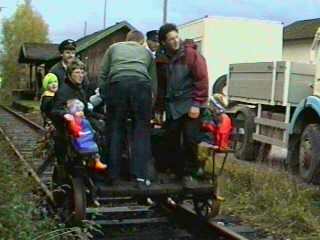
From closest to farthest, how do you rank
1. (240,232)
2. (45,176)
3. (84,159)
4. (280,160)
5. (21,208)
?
(21,208) < (84,159) < (240,232) < (45,176) < (280,160)

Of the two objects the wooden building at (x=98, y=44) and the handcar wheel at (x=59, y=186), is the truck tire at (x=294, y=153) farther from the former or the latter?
the wooden building at (x=98, y=44)

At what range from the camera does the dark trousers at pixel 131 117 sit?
20.4 ft

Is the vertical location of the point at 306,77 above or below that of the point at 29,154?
above

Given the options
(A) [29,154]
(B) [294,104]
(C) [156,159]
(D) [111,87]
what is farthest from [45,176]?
(B) [294,104]

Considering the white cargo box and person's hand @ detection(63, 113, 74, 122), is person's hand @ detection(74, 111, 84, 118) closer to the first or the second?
person's hand @ detection(63, 113, 74, 122)

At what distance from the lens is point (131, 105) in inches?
245

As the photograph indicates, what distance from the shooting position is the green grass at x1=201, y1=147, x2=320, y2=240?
23.3ft

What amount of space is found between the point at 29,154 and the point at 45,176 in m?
2.52

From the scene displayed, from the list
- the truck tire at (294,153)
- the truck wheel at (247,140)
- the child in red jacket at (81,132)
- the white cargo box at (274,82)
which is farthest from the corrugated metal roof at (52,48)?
the child in red jacket at (81,132)

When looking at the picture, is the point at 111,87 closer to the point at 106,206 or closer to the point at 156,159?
the point at 156,159

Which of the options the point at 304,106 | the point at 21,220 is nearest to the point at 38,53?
the point at 304,106

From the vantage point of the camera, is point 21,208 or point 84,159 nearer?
point 21,208

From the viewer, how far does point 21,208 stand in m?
5.39

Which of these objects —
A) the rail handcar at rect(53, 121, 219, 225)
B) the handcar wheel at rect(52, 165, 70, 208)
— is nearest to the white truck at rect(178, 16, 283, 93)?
the handcar wheel at rect(52, 165, 70, 208)
